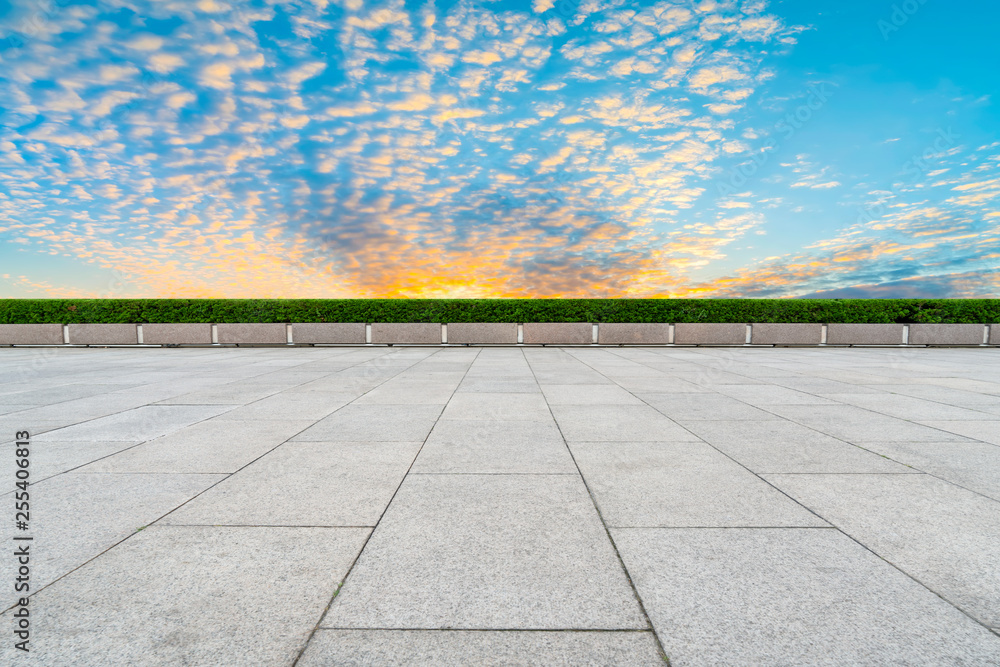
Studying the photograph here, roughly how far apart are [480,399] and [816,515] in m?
4.82

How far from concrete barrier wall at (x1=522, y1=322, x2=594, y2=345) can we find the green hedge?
2167 millimetres

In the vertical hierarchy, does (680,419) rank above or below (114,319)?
below

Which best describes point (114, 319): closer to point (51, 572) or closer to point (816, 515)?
Answer: point (51, 572)

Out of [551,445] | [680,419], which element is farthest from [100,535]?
[680,419]

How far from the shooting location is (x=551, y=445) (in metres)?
4.81

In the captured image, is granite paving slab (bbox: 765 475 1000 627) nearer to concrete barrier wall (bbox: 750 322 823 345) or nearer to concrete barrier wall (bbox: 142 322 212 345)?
concrete barrier wall (bbox: 750 322 823 345)

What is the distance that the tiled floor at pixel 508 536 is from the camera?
202 cm

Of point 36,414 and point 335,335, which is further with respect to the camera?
point 335,335

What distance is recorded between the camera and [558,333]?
19.2m

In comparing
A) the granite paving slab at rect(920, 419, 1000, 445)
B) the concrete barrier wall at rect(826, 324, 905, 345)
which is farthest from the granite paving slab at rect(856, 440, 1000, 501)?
the concrete barrier wall at rect(826, 324, 905, 345)

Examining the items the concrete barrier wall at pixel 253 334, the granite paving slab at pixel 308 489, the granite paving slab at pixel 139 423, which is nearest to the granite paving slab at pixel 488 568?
the granite paving slab at pixel 308 489

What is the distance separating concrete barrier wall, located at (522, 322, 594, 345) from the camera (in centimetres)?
1914

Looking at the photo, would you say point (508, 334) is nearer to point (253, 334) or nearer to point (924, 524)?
point (253, 334)

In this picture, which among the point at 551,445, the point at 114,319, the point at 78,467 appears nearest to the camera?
the point at 78,467
